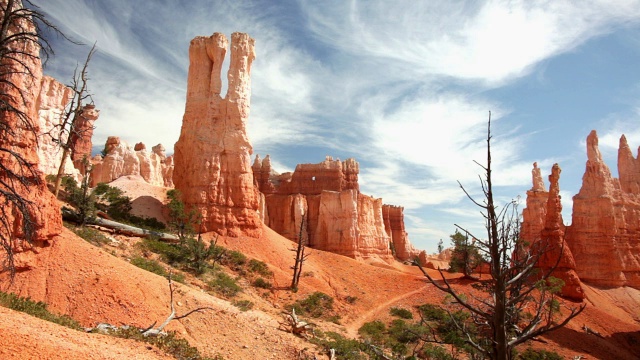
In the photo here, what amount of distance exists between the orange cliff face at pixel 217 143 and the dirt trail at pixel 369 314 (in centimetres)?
1063

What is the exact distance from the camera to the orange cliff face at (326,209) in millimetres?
49656

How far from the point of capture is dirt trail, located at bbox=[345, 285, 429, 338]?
2319 cm

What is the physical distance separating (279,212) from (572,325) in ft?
110

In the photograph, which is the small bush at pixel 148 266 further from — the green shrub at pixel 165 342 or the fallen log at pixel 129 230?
the green shrub at pixel 165 342

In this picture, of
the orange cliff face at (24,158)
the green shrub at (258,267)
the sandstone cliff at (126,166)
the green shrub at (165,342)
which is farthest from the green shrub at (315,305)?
the sandstone cliff at (126,166)

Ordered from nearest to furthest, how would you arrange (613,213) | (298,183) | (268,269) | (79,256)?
(79,256) < (268,269) < (613,213) < (298,183)

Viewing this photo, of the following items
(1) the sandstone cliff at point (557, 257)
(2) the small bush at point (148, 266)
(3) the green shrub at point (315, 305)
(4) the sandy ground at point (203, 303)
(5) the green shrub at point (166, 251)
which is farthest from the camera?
(1) the sandstone cliff at point (557, 257)

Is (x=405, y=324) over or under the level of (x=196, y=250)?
under

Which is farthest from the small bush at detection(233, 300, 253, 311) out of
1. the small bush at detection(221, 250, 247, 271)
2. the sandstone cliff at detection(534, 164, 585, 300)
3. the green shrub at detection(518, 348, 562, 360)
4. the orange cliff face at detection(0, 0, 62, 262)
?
the sandstone cliff at detection(534, 164, 585, 300)

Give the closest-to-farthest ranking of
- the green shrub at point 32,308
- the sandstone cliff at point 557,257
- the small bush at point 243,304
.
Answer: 1. the green shrub at point 32,308
2. the small bush at point 243,304
3. the sandstone cliff at point 557,257

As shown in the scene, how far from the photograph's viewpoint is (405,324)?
2431 centimetres

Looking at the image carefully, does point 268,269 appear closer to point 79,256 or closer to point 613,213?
point 79,256

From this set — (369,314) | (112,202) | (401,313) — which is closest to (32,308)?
(112,202)

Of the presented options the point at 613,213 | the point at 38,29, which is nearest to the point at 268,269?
the point at 38,29
